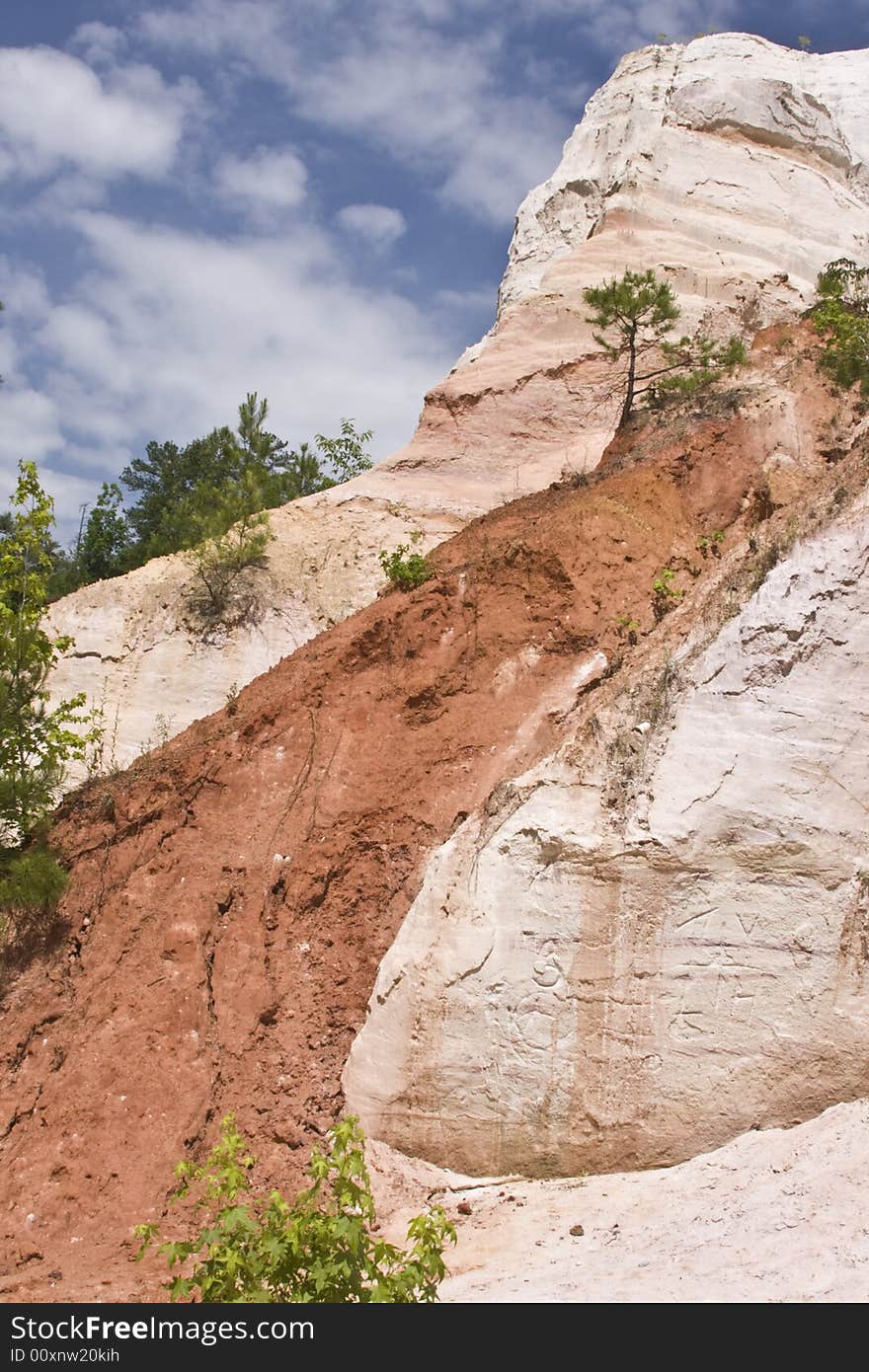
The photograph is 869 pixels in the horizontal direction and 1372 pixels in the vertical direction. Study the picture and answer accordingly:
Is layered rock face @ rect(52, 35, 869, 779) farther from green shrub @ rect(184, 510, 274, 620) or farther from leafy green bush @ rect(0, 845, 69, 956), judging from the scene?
leafy green bush @ rect(0, 845, 69, 956)

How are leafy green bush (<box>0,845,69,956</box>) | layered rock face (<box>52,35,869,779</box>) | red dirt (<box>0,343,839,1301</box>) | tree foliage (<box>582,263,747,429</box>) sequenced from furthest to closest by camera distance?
layered rock face (<box>52,35,869,779</box>) < tree foliage (<box>582,263,747,429</box>) < leafy green bush (<box>0,845,69,956</box>) < red dirt (<box>0,343,839,1301</box>)

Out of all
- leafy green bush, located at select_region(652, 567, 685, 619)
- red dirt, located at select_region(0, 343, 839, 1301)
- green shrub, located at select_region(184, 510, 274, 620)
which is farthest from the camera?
green shrub, located at select_region(184, 510, 274, 620)

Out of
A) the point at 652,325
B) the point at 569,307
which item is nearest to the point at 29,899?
the point at 652,325

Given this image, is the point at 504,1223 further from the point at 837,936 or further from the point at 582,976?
the point at 837,936

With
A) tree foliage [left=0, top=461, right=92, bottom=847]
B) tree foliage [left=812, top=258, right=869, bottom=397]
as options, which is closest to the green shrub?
tree foliage [left=0, top=461, right=92, bottom=847]

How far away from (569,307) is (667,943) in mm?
15521

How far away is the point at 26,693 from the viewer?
1248 cm

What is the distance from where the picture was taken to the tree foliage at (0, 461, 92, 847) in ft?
40.0

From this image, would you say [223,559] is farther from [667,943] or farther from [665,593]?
[667,943]

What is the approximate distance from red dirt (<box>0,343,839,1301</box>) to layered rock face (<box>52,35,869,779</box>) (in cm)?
416

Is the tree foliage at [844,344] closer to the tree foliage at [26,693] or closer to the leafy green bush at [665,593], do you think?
the leafy green bush at [665,593]

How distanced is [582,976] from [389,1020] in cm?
165
